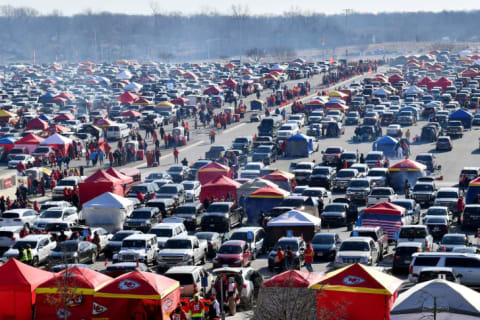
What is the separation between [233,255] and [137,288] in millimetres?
8010

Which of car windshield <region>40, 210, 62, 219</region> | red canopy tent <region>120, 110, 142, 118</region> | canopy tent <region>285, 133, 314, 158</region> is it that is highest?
car windshield <region>40, 210, 62, 219</region>

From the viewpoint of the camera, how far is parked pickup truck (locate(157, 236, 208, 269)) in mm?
32125

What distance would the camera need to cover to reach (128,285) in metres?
24.4

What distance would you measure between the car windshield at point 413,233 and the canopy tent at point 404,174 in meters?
13.7

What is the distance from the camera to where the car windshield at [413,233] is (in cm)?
3347

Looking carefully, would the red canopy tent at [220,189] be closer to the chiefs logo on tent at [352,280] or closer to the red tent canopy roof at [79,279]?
the red tent canopy roof at [79,279]

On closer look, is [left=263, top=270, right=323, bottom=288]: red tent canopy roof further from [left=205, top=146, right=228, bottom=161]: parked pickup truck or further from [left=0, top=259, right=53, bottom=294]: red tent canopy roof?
[left=205, top=146, right=228, bottom=161]: parked pickup truck

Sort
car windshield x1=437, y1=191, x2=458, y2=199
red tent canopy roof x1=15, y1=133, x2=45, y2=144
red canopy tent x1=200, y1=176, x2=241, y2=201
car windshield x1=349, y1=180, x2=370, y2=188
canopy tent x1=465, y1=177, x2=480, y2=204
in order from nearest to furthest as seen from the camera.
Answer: canopy tent x1=465, y1=177, x2=480, y2=204 < car windshield x1=437, y1=191, x2=458, y2=199 < red canopy tent x1=200, y1=176, x2=241, y2=201 < car windshield x1=349, y1=180, x2=370, y2=188 < red tent canopy roof x1=15, y1=133, x2=45, y2=144

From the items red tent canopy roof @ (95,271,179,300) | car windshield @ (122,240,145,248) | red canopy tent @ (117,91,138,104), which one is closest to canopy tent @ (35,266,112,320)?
red tent canopy roof @ (95,271,179,300)

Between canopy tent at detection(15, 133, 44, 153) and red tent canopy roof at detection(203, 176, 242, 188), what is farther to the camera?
canopy tent at detection(15, 133, 44, 153)

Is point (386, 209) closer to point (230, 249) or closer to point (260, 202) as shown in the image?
point (260, 202)

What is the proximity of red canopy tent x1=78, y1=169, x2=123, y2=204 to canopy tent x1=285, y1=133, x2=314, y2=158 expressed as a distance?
60.3 feet

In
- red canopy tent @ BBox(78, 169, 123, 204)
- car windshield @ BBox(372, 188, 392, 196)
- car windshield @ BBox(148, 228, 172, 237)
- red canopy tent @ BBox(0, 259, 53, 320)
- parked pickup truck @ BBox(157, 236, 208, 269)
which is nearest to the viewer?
red canopy tent @ BBox(0, 259, 53, 320)

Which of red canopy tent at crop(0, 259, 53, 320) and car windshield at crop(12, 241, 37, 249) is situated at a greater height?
red canopy tent at crop(0, 259, 53, 320)
